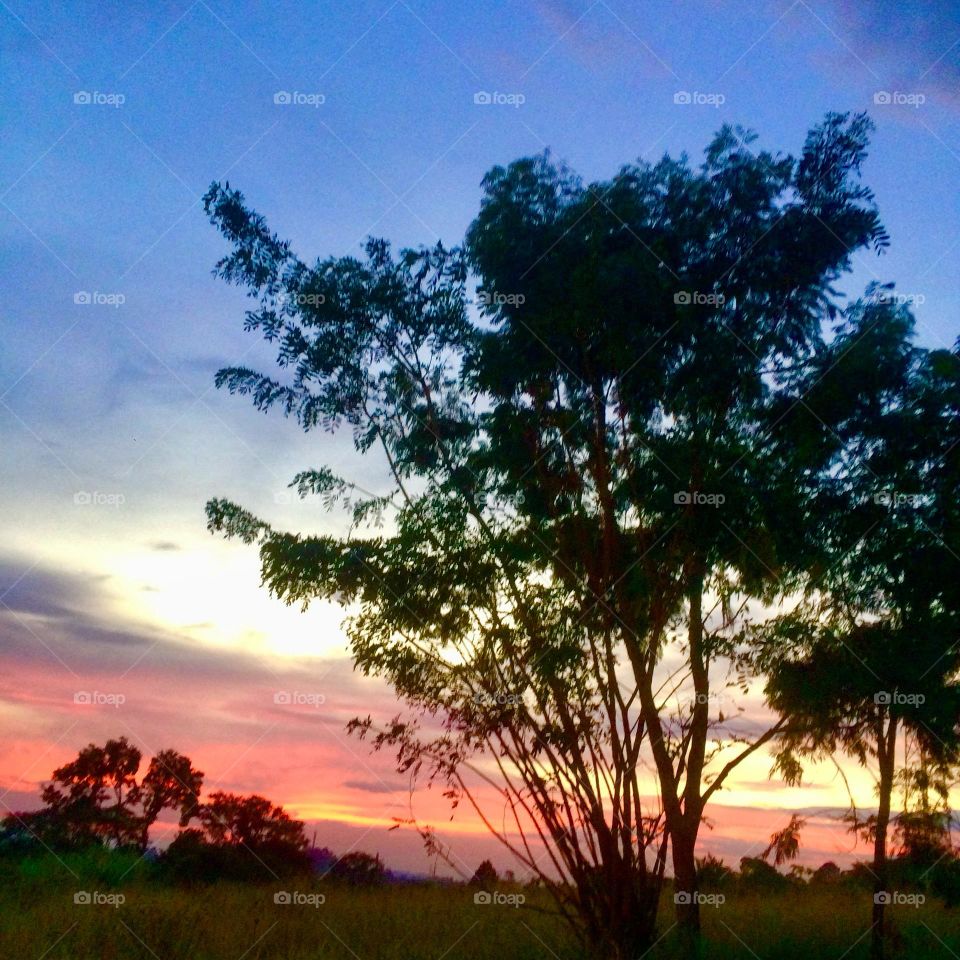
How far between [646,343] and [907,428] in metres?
2.99

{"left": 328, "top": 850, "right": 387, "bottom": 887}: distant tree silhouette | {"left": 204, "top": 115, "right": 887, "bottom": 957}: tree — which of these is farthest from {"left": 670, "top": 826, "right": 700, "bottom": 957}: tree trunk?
{"left": 328, "top": 850, "right": 387, "bottom": 887}: distant tree silhouette

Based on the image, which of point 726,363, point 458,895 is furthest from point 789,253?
point 458,895

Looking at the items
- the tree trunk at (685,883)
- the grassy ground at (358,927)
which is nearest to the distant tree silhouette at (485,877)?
the grassy ground at (358,927)

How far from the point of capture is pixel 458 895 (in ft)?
45.8

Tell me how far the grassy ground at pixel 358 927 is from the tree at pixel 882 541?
3059 millimetres

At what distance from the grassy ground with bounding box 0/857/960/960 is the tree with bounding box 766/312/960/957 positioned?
10.0ft

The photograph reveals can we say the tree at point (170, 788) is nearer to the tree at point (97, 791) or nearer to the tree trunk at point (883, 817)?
the tree at point (97, 791)

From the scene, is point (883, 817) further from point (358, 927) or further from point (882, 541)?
point (358, 927)

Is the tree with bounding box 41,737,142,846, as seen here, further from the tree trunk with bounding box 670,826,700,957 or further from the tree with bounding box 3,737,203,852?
the tree trunk with bounding box 670,826,700,957

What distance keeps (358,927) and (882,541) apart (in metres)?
7.64

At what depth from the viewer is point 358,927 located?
12.4 m

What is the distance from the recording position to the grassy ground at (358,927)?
11.4 meters

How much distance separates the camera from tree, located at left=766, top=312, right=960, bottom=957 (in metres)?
11.2

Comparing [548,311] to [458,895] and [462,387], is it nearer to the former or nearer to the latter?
[462,387]
